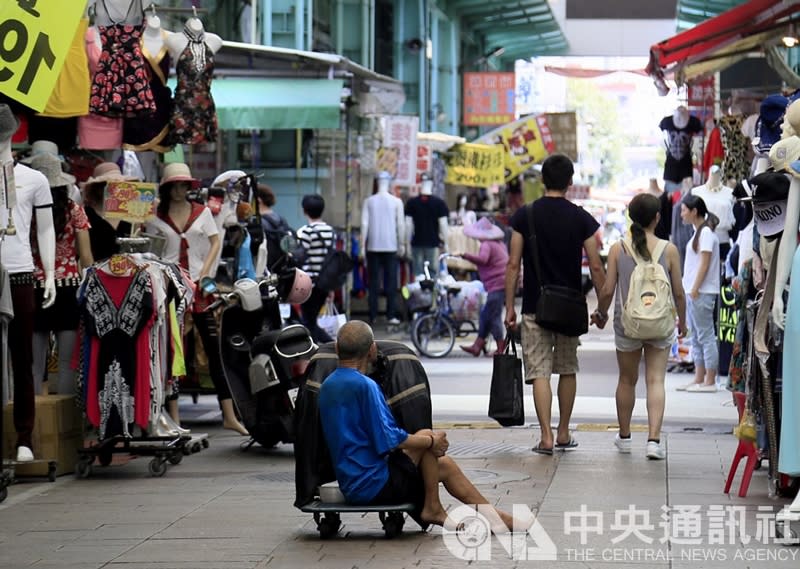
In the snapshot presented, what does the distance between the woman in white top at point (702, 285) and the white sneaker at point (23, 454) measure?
7620 millimetres

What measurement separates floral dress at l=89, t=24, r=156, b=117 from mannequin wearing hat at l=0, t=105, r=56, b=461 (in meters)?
2.36

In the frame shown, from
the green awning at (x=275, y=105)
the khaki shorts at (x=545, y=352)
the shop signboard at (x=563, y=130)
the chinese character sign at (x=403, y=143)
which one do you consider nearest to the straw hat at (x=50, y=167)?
the khaki shorts at (x=545, y=352)

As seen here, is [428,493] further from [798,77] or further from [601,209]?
[601,209]

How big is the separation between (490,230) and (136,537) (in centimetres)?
1176

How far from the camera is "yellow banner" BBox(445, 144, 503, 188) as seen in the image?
3088cm

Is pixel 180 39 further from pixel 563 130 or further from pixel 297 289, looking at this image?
pixel 563 130

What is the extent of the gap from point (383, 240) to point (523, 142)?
33.7ft

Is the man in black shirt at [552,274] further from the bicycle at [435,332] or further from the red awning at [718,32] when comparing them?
the bicycle at [435,332]

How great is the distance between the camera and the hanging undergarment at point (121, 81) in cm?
1230

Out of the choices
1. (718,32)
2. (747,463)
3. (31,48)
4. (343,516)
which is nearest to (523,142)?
(718,32)

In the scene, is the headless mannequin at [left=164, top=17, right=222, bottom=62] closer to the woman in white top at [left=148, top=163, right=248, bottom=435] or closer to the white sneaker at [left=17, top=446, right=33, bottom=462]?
the woman in white top at [left=148, top=163, right=248, bottom=435]

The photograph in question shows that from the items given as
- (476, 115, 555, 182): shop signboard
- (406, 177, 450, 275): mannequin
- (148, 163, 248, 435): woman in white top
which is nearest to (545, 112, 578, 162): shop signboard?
(476, 115, 555, 182): shop signboard

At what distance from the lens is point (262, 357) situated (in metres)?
11.1

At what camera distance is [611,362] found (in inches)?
766
